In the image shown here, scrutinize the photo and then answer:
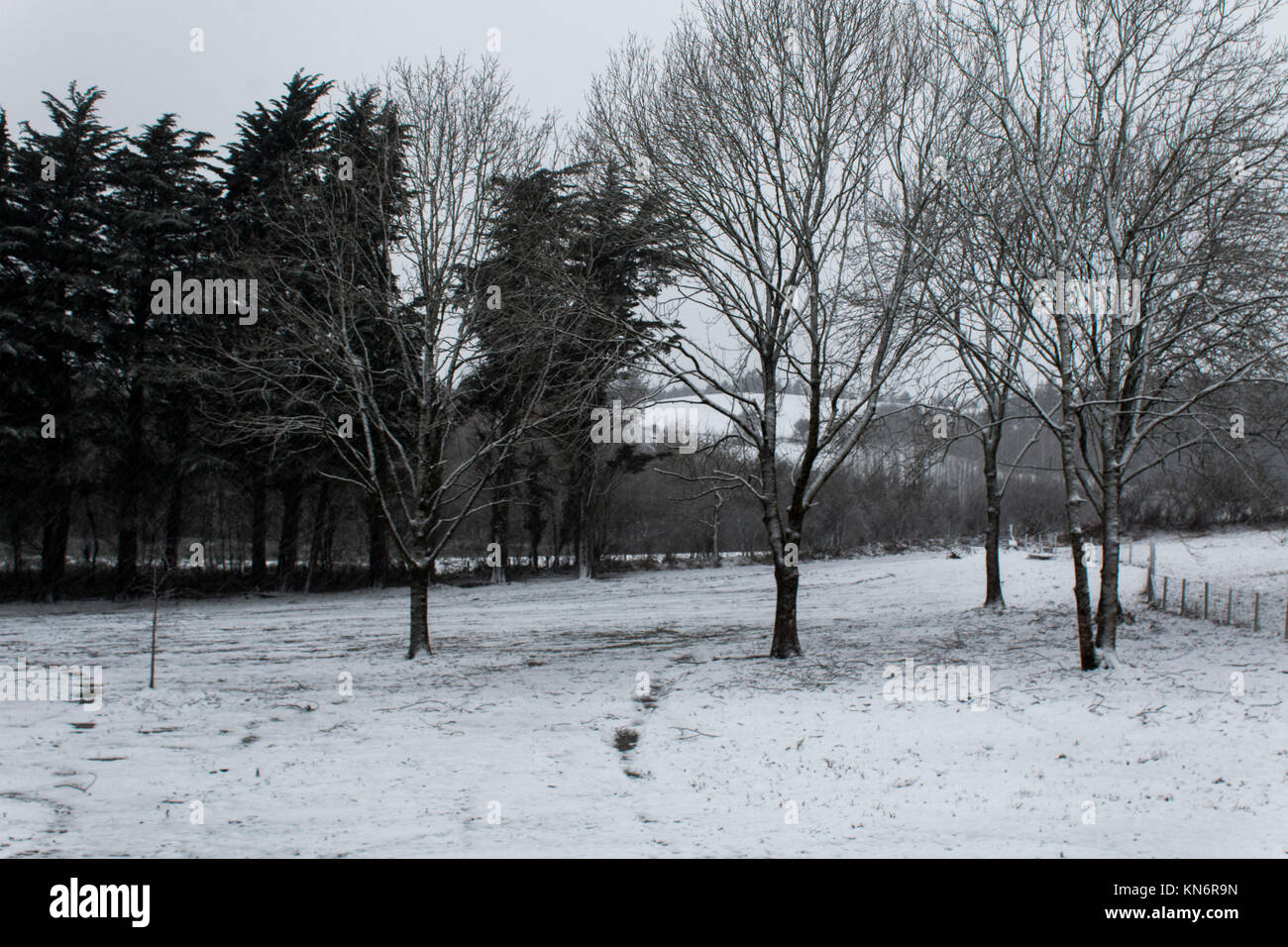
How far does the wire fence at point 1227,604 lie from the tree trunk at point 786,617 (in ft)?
28.8

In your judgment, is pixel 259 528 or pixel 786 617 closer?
pixel 786 617

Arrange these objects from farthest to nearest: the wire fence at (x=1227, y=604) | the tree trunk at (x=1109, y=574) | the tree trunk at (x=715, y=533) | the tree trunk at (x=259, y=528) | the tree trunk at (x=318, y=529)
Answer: the tree trunk at (x=715, y=533)
the tree trunk at (x=318, y=529)
the tree trunk at (x=259, y=528)
the wire fence at (x=1227, y=604)
the tree trunk at (x=1109, y=574)

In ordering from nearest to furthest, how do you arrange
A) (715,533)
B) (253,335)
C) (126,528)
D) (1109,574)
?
1. (1109,574)
2. (253,335)
3. (126,528)
4. (715,533)

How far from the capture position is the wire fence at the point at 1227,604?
16.6 metres

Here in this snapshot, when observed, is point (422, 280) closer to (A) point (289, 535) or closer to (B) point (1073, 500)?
(B) point (1073, 500)

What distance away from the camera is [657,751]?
9633 millimetres

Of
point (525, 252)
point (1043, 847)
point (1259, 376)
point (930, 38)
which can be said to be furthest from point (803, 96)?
point (1043, 847)

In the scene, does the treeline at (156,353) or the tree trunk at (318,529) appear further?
the tree trunk at (318,529)

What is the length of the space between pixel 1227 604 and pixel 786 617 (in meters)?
10.6

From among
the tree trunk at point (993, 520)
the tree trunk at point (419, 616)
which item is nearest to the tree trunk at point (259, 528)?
the tree trunk at point (419, 616)

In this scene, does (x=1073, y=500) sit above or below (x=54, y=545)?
above

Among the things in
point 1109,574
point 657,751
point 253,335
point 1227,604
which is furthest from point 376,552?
point 1227,604

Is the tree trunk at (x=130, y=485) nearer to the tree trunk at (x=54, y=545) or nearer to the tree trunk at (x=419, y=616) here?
the tree trunk at (x=54, y=545)
